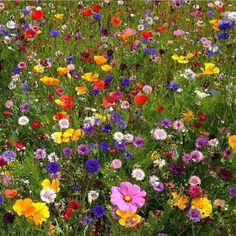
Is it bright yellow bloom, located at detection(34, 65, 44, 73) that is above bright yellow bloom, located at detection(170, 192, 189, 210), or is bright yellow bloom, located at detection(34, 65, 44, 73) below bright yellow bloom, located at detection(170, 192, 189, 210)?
above

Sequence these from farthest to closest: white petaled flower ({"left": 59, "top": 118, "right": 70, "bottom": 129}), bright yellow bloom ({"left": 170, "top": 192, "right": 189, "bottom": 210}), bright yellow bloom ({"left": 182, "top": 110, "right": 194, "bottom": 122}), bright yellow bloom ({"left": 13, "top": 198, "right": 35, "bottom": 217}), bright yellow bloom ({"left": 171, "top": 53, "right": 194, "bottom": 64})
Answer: bright yellow bloom ({"left": 171, "top": 53, "right": 194, "bottom": 64})
bright yellow bloom ({"left": 182, "top": 110, "right": 194, "bottom": 122})
white petaled flower ({"left": 59, "top": 118, "right": 70, "bottom": 129})
bright yellow bloom ({"left": 170, "top": 192, "right": 189, "bottom": 210})
bright yellow bloom ({"left": 13, "top": 198, "right": 35, "bottom": 217})

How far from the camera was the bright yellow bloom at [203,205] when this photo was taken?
8.20 ft

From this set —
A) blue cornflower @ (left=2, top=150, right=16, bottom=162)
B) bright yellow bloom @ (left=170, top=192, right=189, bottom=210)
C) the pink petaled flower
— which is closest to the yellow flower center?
the pink petaled flower

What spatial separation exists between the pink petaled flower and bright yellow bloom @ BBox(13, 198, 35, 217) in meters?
0.36

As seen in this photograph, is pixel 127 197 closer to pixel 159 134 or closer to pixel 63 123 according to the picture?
pixel 159 134

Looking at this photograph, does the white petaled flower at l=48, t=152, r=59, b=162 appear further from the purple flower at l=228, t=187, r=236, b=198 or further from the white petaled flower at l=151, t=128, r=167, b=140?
the purple flower at l=228, t=187, r=236, b=198

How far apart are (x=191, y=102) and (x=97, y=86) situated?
67 cm

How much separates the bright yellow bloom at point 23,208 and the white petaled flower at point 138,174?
681 mm

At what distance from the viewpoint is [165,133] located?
306 centimetres

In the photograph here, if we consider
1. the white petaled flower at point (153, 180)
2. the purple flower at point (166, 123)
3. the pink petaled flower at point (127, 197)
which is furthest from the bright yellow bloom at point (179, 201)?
the purple flower at point (166, 123)

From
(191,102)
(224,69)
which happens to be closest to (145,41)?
(224,69)

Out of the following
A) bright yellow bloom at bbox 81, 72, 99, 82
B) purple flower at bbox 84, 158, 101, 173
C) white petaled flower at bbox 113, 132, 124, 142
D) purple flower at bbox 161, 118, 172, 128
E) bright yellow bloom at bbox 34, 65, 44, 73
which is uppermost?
bright yellow bloom at bbox 34, 65, 44, 73

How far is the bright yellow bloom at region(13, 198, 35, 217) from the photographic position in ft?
7.41

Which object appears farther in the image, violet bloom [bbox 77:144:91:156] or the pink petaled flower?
violet bloom [bbox 77:144:91:156]
